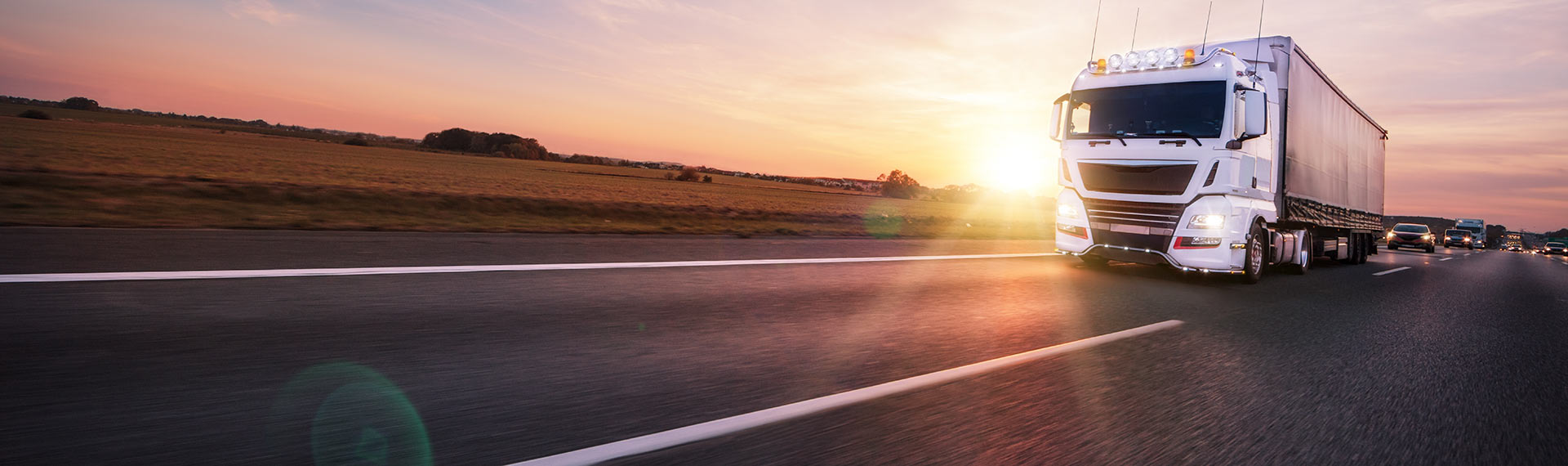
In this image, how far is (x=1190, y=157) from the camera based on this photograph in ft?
30.5

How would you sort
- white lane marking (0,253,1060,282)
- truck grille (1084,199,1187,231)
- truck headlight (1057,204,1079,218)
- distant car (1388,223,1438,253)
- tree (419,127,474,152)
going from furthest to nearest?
A: tree (419,127,474,152) → distant car (1388,223,1438,253) → truck headlight (1057,204,1079,218) → truck grille (1084,199,1187,231) → white lane marking (0,253,1060,282)

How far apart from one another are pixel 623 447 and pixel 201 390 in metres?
1.80

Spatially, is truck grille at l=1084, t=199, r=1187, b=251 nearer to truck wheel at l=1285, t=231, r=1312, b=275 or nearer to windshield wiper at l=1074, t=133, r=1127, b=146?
windshield wiper at l=1074, t=133, r=1127, b=146

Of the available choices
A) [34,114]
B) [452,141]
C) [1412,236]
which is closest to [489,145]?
[452,141]

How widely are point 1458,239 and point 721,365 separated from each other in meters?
71.6

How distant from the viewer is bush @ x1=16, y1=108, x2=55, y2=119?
46159 mm

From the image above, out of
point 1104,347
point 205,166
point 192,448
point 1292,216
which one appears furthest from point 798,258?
point 205,166

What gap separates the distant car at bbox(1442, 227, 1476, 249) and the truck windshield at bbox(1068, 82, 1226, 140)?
203ft

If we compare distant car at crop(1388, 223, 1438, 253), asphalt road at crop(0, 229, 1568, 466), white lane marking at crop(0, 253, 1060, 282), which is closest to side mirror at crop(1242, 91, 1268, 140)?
asphalt road at crop(0, 229, 1568, 466)

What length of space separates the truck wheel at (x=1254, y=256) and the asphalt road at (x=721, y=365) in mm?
2539

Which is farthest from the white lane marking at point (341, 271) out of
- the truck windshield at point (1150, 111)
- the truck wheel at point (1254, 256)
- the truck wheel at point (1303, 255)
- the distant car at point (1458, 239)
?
the distant car at point (1458, 239)

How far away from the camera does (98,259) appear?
5.69 meters

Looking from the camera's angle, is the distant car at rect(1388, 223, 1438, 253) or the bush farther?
the bush

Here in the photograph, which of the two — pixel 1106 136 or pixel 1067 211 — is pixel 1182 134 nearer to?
pixel 1106 136
